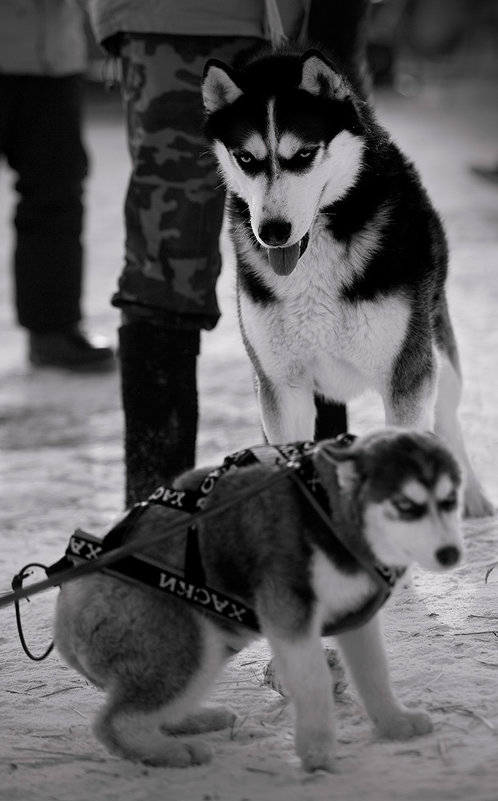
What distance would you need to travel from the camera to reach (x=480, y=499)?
3.57m

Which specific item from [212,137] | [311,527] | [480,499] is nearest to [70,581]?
[311,527]

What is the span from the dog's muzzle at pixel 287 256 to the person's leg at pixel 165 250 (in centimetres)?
44

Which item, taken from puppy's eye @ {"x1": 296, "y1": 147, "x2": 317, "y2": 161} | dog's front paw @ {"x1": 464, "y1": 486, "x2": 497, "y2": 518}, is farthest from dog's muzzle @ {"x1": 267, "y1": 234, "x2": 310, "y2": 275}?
dog's front paw @ {"x1": 464, "y1": 486, "x2": 497, "y2": 518}

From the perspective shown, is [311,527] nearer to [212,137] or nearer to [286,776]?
[286,776]

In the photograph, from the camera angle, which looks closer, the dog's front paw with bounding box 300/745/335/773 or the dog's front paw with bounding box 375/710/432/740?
the dog's front paw with bounding box 300/745/335/773

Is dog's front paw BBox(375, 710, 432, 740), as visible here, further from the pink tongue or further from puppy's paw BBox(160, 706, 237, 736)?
the pink tongue

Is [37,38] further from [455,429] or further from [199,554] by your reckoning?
[199,554]

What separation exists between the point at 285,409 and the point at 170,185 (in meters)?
0.72

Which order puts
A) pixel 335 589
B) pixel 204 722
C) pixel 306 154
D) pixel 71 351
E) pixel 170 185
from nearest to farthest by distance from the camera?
pixel 335 589, pixel 204 722, pixel 306 154, pixel 170 185, pixel 71 351

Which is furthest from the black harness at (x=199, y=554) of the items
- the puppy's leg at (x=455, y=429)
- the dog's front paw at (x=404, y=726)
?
the puppy's leg at (x=455, y=429)

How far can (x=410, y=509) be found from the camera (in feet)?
6.64

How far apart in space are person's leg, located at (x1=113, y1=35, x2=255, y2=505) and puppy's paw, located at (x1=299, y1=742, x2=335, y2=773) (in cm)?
149

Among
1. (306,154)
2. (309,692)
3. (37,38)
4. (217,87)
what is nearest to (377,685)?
(309,692)

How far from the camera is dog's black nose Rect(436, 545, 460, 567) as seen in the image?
6.56 feet
